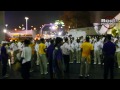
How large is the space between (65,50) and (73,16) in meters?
52.9

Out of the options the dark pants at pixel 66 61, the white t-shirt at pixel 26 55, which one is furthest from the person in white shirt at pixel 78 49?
the white t-shirt at pixel 26 55

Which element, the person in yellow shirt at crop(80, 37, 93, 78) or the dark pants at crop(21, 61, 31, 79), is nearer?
the dark pants at crop(21, 61, 31, 79)

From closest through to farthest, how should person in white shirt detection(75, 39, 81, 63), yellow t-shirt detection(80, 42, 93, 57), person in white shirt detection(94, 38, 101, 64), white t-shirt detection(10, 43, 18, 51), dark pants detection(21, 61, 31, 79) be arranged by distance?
dark pants detection(21, 61, 31, 79) → yellow t-shirt detection(80, 42, 93, 57) → person in white shirt detection(94, 38, 101, 64) → white t-shirt detection(10, 43, 18, 51) → person in white shirt detection(75, 39, 81, 63)

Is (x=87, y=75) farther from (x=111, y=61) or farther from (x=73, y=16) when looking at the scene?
(x=73, y=16)

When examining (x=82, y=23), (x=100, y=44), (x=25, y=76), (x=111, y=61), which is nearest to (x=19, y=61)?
(x=25, y=76)

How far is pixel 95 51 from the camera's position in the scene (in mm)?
22469

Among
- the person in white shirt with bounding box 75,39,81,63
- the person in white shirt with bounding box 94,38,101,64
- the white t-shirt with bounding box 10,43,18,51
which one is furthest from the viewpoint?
the person in white shirt with bounding box 75,39,81,63

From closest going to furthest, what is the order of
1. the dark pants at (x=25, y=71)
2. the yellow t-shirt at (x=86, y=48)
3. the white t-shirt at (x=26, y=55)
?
the dark pants at (x=25, y=71) → the white t-shirt at (x=26, y=55) → the yellow t-shirt at (x=86, y=48)

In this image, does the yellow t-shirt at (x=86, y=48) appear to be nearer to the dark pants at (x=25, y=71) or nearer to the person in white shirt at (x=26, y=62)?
the person in white shirt at (x=26, y=62)

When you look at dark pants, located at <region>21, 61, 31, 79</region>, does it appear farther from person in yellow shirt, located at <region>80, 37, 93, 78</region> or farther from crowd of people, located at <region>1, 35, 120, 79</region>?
person in yellow shirt, located at <region>80, 37, 93, 78</region>

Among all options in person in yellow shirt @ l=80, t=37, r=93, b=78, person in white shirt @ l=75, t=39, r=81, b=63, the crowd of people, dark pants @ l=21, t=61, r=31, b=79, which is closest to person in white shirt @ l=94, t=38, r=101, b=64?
the crowd of people

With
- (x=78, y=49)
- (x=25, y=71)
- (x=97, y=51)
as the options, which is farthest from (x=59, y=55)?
(x=78, y=49)

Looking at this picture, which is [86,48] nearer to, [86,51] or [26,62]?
[86,51]

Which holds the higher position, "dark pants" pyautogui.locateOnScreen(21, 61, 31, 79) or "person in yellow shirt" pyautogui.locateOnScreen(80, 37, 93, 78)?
"person in yellow shirt" pyautogui.locateOnScreen(80, 37, 93, 78)
